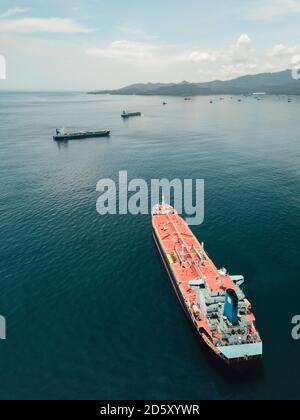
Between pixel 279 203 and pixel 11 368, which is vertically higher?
pixel 279 203

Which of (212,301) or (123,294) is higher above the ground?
(212,301)

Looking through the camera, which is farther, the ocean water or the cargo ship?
the cargo ship

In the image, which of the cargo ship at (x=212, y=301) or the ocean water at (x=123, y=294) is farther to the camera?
the cargo ship at (x=212, y=301)

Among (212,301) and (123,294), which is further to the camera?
(123,294)

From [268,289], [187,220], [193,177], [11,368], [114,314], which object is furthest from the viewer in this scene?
[193,177]

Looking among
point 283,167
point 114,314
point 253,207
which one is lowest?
point 114,314

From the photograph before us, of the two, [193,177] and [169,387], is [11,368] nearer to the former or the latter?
[169,387]

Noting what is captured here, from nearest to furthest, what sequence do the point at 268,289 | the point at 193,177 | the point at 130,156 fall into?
the point at 268,289, the point at 193,177, the point at 130,156
